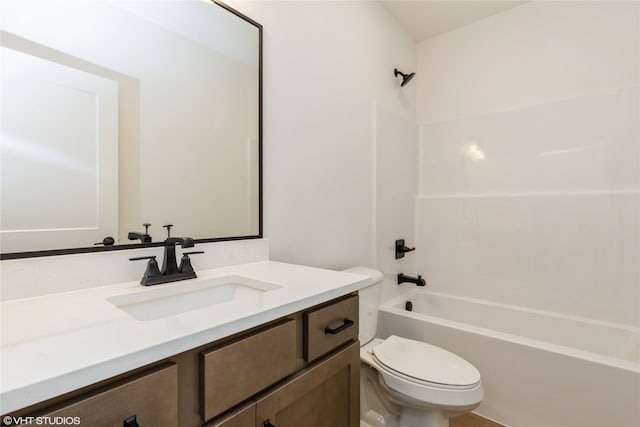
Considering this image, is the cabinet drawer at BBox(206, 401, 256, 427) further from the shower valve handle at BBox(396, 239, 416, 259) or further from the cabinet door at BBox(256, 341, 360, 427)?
the shower valve handle at BBox(396, 239, 416, 259)

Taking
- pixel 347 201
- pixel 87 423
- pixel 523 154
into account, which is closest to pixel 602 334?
pixel 523 154

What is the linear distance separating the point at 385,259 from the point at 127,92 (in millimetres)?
1758

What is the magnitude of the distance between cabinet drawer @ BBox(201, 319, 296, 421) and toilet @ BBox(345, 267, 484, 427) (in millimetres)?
498

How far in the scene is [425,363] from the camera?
1.37 m

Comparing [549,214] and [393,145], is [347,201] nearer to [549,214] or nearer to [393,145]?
[393,145]

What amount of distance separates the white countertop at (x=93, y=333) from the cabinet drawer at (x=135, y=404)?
30 millimetres

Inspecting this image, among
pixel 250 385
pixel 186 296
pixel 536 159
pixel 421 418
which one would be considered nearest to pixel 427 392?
pixel 421 418

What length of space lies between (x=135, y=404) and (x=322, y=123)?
1463mm

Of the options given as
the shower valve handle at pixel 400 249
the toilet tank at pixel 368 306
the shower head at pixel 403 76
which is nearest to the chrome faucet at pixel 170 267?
the toilet tank at pixel 368 306

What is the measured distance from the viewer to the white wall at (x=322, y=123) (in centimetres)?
142

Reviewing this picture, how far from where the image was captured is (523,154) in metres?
2.14

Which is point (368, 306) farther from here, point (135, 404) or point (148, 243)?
point (135, 404)

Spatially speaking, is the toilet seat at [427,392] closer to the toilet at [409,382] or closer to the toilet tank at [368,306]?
the toilet at [409,382]

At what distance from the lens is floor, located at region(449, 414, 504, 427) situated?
166cm
